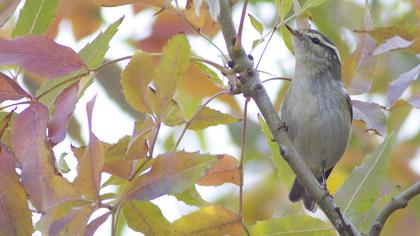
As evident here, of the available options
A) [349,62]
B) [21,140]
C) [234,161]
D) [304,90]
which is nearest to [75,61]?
[21,140]

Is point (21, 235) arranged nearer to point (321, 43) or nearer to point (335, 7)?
point (321, 43)

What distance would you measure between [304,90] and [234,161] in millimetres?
2092

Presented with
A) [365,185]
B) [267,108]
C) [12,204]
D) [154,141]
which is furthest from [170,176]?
[365,185]

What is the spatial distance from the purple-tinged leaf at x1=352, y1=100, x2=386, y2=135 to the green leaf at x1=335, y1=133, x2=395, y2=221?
0.22 meters

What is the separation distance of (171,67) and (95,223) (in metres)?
0.54

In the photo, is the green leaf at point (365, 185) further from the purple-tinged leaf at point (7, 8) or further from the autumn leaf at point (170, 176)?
the purple-tinged leaf at point (7, 8)

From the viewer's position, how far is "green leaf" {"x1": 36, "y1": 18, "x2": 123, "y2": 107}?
9.53 ft

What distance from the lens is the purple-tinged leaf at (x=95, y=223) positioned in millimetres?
2502

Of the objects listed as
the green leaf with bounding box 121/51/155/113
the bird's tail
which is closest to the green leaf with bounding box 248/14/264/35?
the green leaf with bounding box 121/51/155/113

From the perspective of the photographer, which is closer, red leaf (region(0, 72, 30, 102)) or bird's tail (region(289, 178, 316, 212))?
red leaf (region(0, 72, 30, 102))

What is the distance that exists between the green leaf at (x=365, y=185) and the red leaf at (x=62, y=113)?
1.34 meters

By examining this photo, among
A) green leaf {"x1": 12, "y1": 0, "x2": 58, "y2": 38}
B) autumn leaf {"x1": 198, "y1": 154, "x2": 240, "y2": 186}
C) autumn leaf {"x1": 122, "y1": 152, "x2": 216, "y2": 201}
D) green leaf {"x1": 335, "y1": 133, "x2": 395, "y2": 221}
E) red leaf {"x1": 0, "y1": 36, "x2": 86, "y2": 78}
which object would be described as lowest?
green leaf {"x1": 335, "y1": 133, "x2": 395, "y2": 221}

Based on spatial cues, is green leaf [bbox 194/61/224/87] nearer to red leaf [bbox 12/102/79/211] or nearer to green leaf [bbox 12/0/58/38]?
green leaf [bbox 12/0/58/38]

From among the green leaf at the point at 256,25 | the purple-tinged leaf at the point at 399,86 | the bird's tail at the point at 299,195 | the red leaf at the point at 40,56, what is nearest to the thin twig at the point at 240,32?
the green leaf at the point at 256,25
